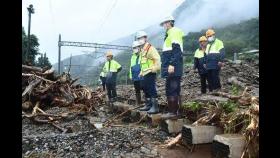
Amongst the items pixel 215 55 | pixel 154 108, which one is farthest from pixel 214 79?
pixel 154 108

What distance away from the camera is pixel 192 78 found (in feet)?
70.3

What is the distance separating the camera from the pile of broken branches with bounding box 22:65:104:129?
1019 centimetres

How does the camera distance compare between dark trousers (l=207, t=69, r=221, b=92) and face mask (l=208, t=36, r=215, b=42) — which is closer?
dark trousers (l=207, t=69, r=221, b=92)

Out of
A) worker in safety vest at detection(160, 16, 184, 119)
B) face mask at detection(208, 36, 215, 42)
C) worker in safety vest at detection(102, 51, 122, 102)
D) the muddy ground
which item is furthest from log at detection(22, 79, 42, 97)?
face mask at detection(208, 36, 215, 42)

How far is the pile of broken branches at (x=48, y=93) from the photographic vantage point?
33.4 feet

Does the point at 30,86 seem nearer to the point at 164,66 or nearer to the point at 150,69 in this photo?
the point at 150,69

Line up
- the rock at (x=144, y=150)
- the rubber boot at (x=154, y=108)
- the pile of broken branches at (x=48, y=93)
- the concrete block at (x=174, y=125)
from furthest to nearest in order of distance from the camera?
1. the pile of broken branches at (x=48, y=93)
2. the rubber boot at (x=154, y=108)
3. the concrete block at (x=174, y=125)
4. the rock at (x=144, y=150)

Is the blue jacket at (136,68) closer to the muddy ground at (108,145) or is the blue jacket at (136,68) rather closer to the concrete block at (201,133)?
the muddy ground at (108,145)

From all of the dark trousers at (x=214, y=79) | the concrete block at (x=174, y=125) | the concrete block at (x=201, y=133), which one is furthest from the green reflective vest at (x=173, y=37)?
the dark trousers at (x=214, y=79)

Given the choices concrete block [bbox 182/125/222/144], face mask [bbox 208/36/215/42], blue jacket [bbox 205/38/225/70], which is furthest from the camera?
face mask [bbox 208/36/215/42]

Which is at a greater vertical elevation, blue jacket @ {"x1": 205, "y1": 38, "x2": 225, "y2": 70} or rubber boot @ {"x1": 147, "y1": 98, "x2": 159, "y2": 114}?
blue jacket @ {"x1": 205, "y1": 38, "x2": 225, "y2": 70}

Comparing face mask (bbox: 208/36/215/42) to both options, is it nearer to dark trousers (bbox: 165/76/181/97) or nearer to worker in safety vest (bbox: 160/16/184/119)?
worker in safety vest (bbox: 160/16/184/119)
